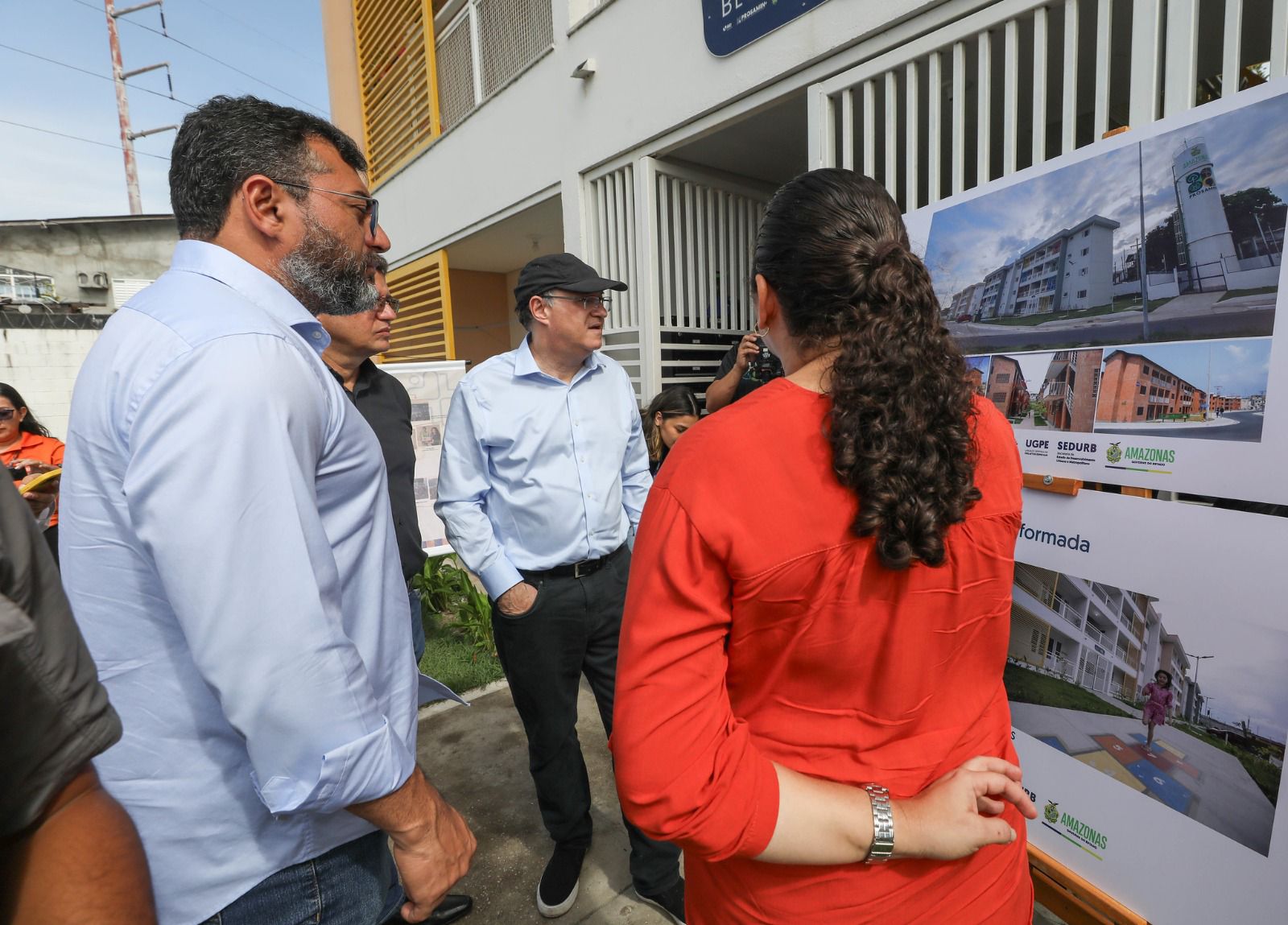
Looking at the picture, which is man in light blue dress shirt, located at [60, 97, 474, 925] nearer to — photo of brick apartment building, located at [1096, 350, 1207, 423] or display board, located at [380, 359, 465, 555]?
photo of brick apartment building, located at [1096, 350, 1207, 423]

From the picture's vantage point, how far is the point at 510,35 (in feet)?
16.8

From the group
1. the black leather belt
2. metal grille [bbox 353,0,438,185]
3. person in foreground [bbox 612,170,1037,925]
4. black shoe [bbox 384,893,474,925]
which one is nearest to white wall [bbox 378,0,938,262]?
metal grille [bbox 353,0,438,185]

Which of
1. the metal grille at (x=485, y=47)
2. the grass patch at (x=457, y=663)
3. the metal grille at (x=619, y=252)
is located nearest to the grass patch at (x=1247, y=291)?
the metal grille at (x=619, y=252)

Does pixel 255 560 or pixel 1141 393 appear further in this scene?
pixel 1141 393

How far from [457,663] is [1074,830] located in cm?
342

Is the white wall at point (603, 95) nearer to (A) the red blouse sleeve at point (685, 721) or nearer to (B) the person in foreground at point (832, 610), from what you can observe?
(B) the person in foreground at point (832, 610)

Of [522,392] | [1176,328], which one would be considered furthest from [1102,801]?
[522,392]

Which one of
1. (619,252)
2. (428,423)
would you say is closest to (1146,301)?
(619,252)

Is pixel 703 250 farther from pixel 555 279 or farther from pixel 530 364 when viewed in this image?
pixel 530 364

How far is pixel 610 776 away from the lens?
290cm

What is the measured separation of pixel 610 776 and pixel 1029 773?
1.72 m

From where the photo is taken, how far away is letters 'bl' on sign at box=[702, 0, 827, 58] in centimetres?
297

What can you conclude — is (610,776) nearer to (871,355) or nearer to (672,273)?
(871,355)

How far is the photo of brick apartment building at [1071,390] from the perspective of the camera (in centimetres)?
159
